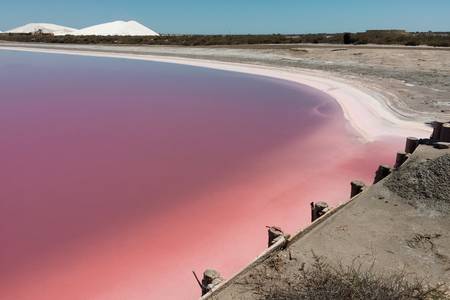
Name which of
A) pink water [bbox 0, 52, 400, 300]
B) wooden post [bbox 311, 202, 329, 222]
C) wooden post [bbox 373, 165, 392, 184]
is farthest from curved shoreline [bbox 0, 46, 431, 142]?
wooden post [bbox 311, 202, 329, 222]

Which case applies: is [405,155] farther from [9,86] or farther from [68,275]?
[9,86]

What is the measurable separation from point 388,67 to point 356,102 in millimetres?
9400

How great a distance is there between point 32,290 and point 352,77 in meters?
22.1

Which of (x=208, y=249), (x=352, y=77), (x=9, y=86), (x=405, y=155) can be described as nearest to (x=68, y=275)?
(x=208, y=249)

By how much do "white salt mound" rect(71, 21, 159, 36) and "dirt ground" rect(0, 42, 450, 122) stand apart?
61.4m

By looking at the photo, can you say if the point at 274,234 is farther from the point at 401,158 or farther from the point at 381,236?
the point at 401,158

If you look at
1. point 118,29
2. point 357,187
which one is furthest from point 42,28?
point 357,187

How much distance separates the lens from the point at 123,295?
6.14 m

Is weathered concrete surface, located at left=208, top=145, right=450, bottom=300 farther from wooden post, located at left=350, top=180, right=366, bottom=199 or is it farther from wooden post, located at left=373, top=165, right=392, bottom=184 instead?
wooden post, located at left=373, top=165, right=392, bottom=184

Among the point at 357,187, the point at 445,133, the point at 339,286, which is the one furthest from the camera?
the point at 445,133

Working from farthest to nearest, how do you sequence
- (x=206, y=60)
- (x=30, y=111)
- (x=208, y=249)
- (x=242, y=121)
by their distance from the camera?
(x=206, y=60), (x=30, y=111), (x=242, y=121), (x=208, y=249)

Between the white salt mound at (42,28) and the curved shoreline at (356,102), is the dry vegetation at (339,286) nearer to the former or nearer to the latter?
the curved shoreline at (356,102)

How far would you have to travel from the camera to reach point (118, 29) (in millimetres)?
99812

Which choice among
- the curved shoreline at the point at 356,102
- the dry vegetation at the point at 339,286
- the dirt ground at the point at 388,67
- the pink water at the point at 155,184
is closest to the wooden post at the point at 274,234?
the dry vegetation at the point at 339,286
